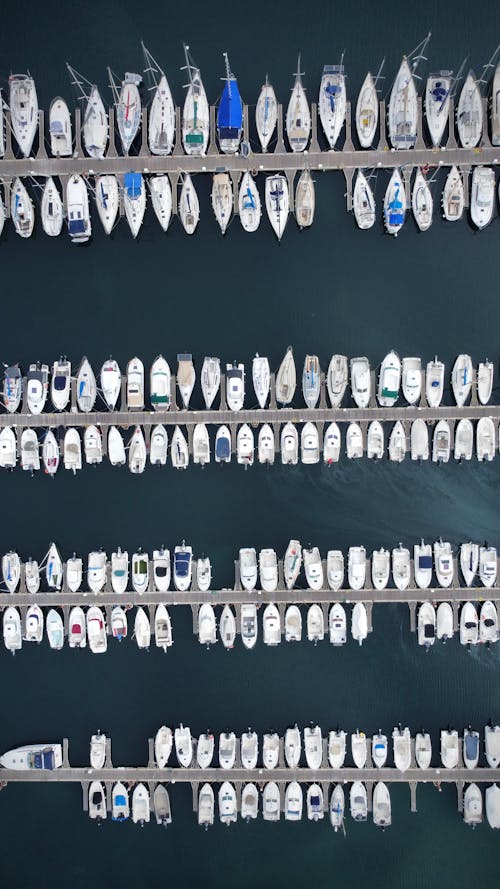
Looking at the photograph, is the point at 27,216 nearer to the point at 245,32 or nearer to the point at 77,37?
the point at 77,37

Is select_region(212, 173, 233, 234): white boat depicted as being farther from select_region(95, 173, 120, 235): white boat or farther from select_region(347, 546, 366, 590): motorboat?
select_region(347, 546, 366, 590): motorboat

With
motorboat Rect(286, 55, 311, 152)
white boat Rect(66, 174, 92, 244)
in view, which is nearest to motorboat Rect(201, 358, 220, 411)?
white boat Rect(66, 174, 92, 244)

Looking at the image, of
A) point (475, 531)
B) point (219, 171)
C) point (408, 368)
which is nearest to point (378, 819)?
point (475, 531)

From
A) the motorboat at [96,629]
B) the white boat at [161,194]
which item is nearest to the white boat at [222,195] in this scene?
the white boat at [161,194]

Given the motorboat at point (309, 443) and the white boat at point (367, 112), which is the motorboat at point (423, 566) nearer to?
the motorboat at point (309, 443)

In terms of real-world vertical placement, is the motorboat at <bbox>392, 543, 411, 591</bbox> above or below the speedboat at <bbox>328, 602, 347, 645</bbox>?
above

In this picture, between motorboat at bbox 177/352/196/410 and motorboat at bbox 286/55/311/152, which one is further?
motorboat at bbox 177/352/196/410
